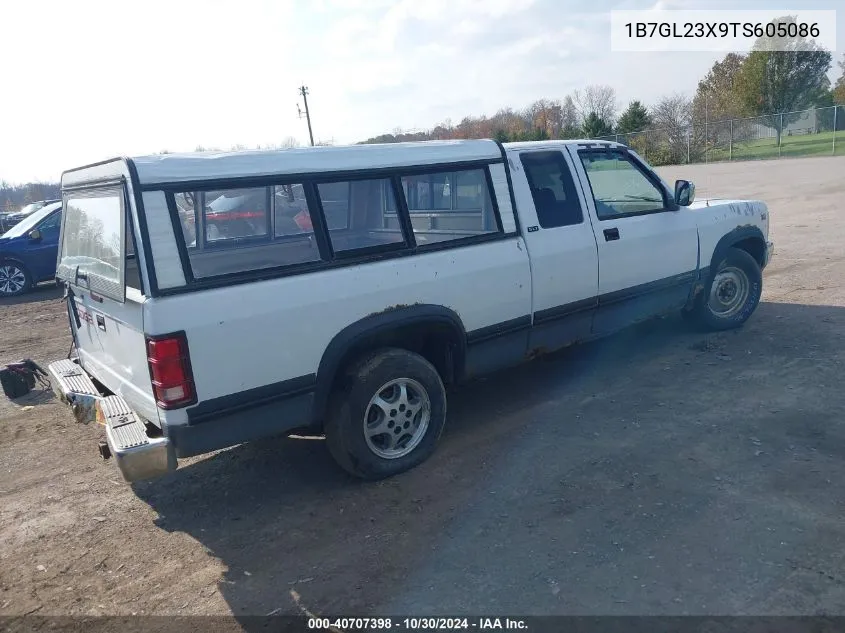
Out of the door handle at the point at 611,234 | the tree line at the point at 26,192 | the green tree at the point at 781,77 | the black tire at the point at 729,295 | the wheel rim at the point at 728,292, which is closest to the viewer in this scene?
the door handle at the point at 611,234

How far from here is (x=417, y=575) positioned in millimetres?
3338

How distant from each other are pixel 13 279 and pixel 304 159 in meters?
11.9

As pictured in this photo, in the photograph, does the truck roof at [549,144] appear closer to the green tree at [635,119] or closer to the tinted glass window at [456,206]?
the tinted glass window at [456,206]

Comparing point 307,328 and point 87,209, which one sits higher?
point 87,209

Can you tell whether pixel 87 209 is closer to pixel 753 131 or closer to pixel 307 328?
pixel 307 328

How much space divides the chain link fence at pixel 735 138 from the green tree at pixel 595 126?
6.00 ft

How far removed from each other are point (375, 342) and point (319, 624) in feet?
5.78

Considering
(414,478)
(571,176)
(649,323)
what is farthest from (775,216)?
(414,478)

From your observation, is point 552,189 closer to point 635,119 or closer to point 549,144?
point 549,144

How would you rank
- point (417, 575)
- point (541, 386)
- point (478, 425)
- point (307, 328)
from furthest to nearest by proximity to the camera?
point (541, 386) → point (478, 425) → point (307, 328) → point (417, 575)

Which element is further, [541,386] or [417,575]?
[541,386]

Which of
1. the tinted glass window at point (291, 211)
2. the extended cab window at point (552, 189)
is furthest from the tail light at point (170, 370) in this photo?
the extended cab window at point (552, 189)

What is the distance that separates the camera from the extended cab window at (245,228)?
3820 millimetres

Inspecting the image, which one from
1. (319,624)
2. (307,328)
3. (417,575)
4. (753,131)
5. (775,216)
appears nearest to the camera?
(319,624)
